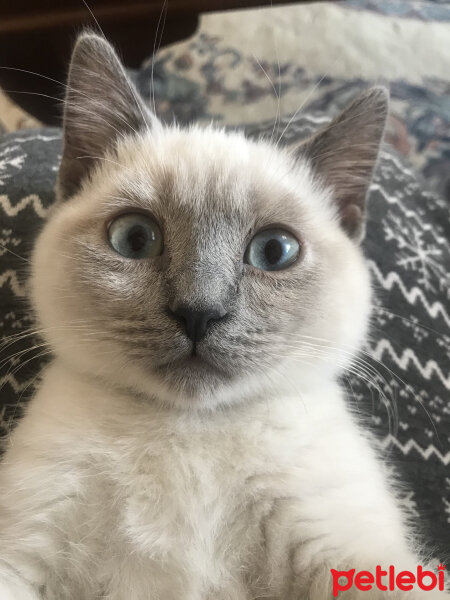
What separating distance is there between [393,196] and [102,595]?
1.33 m

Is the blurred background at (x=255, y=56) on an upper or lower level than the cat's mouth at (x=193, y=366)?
upper

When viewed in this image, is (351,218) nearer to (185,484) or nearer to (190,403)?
(190,403)

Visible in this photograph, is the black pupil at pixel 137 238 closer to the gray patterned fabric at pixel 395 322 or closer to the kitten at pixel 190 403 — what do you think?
the kitten at pixel 190 403

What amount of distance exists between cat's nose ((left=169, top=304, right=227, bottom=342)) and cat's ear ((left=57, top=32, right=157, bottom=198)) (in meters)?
0.53

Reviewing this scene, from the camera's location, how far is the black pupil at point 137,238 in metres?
1.07

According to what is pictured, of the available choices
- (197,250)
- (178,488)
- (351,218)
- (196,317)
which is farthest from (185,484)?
(351,218)

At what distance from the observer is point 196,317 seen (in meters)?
0.93

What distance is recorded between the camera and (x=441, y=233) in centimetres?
174

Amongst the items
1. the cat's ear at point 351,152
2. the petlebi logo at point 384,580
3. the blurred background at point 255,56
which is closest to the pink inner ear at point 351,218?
the cat's ear at point 351,152

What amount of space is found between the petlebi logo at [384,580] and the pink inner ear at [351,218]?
0.74 meters

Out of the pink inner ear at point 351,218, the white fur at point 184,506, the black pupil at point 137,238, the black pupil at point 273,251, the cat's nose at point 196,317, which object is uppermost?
the pink inner ear at point 351,218

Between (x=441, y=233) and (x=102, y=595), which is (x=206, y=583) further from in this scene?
(x=441, y=233)

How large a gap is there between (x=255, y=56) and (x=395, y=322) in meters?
1.41

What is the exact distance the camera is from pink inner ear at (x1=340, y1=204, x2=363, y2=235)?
1355mm
